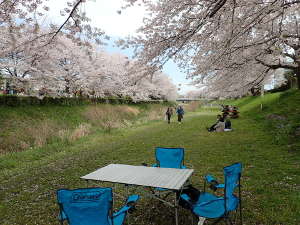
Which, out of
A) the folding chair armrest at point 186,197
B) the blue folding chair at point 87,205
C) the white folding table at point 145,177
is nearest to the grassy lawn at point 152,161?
the folding chair armrest at point 186,197

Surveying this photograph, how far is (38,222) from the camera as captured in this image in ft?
11.8

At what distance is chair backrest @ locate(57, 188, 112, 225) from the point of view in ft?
7.88

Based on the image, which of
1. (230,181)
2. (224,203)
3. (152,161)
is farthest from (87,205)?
(152,161)

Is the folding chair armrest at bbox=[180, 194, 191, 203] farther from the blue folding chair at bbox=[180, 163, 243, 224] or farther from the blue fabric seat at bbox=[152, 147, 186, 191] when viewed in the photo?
the blue fabric seat at bbox=[152, 147, 186, 191]

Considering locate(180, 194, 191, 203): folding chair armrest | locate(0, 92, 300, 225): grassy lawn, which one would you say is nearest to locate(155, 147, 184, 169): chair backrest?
locate(0, 92, 300, 225): grassy lawn

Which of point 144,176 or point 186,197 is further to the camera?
point 144,176

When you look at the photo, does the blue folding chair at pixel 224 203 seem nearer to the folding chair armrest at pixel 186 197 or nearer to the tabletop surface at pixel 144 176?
the folding chair armrest at pixel 186 197

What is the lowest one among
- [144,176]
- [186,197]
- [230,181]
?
[186,197]

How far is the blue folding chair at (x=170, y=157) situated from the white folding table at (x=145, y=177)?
2.70ft

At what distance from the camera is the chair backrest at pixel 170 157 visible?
459 centimetres

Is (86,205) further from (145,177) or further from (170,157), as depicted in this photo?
(170,157)

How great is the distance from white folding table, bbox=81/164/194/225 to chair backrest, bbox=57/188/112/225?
0.69m

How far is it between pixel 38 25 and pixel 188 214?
4.99 metres

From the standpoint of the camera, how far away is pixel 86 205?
→ 2424 millimetres
